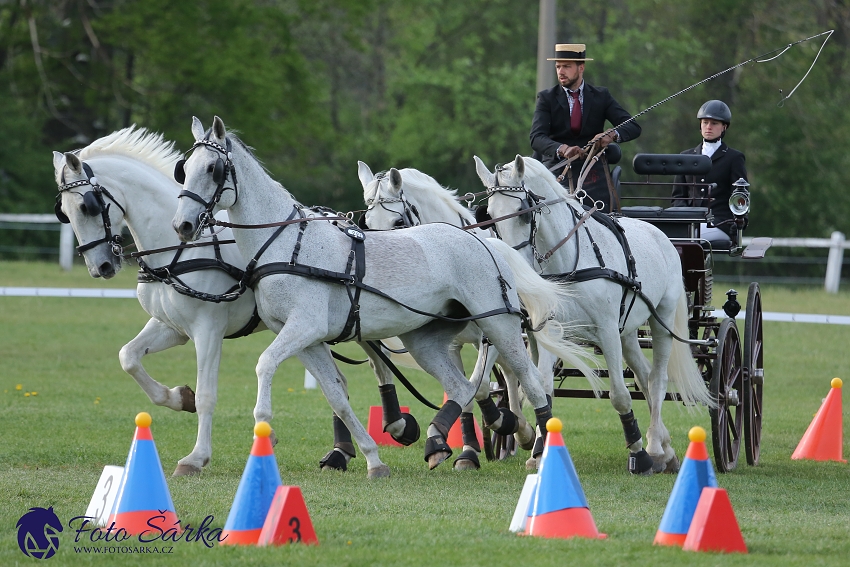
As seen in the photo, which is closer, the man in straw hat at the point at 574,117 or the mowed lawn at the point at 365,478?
the mowed lawn at the point at 365,478

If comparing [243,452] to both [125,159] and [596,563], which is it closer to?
[125,159]

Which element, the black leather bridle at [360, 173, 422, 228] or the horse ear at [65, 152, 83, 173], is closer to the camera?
the horse ear at [65, 152, 83, 173]

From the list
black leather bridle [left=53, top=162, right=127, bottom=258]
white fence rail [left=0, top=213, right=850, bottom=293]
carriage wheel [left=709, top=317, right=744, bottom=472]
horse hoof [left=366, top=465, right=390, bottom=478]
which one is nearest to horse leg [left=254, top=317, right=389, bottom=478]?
horse hoof [left=366, top=465, right=390, bottom=478]

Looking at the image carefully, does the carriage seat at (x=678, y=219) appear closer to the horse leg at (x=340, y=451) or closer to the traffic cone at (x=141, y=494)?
the horse leg at (x=340, y=451)

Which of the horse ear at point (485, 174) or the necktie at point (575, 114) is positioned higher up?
the necktie at point (575, 114)

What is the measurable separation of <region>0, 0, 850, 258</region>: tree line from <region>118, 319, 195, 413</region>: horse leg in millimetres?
18381

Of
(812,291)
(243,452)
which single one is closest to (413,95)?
(812,291)

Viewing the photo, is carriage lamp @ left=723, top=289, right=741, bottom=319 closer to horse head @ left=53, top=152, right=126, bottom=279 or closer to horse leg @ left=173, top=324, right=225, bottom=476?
horse leg @ left=173, top=324, right=225, bottom=476

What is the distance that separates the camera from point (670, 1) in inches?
1256

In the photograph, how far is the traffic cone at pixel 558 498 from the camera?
4.98 metres

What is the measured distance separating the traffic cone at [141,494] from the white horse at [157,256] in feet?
6.41

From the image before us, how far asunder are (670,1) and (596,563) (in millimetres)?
29350

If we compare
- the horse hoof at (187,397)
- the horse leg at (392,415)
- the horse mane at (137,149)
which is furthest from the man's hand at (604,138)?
the horse hoof at (187,397)

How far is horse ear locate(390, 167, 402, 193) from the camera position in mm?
7991
